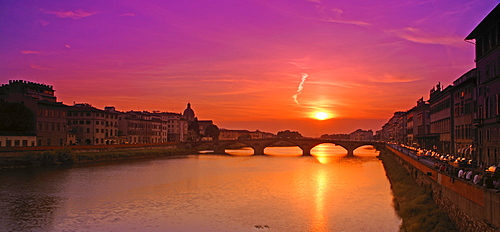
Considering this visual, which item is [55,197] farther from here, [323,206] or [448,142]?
[448,142]

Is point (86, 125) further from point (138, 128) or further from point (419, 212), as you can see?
point (419, 212)

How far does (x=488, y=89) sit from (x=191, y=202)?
24378 mm

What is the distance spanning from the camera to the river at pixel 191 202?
84.9ft

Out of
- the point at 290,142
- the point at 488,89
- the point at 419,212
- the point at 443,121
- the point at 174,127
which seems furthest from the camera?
the point at 174,127

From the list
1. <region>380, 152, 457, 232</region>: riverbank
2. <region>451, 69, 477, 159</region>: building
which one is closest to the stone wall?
<region>380, 152, 457, 232</region>: riverbank

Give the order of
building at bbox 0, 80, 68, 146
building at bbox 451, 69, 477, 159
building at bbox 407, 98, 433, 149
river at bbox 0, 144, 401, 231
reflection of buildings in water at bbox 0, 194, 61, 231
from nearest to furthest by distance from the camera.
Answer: reflection of buildings in water at bbox 0, 194, 61, 231 < river at bbox 0, 144, 401, 231 < building at bbox 451, 69, 477, 159 < building at bbox 0, 80, 68, 146 < building at bbox 407, 98, 433, 149

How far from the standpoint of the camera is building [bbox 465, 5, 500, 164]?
3008 cm

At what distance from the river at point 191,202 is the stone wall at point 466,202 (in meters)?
4.04

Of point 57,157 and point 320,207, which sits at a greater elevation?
point 57,157

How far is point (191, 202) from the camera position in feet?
110

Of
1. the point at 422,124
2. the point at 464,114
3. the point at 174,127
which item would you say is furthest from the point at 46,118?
the point at 174,127

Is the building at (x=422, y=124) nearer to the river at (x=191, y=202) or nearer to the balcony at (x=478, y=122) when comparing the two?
the river at (x=191, y=202)

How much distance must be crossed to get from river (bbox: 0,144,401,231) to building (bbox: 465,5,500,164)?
27.5 feet

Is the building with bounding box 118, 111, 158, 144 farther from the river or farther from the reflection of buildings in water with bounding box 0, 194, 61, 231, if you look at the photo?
the reflection of buildings in water with bounding box 0, 194, 61, 231
